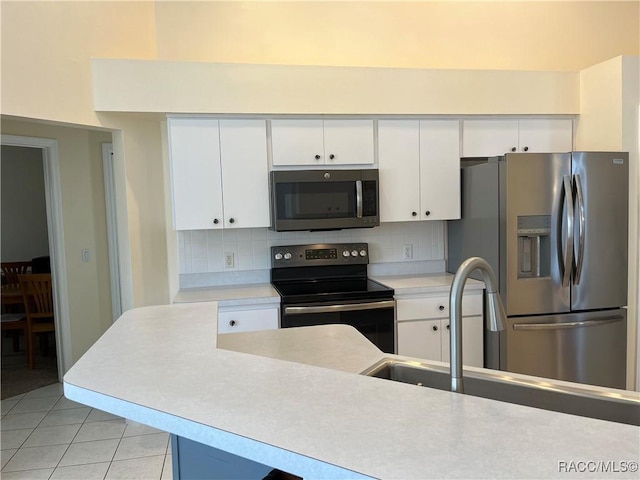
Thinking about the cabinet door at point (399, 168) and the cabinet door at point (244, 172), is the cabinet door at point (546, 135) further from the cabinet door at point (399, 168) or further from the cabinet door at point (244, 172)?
the cabinet door at point (244, 172)

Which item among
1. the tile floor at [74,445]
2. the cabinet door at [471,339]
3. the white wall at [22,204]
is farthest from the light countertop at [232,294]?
the white wall at [22,204]

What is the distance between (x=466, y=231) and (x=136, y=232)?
2.32 meters

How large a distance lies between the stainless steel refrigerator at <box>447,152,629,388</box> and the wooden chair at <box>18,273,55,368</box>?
12.6ft

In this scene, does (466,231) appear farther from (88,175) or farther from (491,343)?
(88,175)

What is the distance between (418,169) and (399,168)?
141 millimetres

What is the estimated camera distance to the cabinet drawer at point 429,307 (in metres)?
3.21

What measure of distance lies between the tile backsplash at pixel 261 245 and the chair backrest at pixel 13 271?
2754 millimetres

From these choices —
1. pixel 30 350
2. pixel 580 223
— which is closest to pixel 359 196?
pixel 580 223

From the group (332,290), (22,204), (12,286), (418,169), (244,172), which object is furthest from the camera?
(22,204)

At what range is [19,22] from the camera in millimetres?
2539

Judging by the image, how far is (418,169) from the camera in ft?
11.3

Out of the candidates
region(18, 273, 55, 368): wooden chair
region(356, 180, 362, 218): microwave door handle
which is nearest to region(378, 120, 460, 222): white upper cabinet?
region(356, 180, 362, 218): microwave door handle

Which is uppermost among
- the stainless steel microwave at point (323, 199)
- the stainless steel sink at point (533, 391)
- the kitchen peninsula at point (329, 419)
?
the stainless steel microwave at point (323, 199)

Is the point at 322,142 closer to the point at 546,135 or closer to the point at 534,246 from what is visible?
the point at 534,246
